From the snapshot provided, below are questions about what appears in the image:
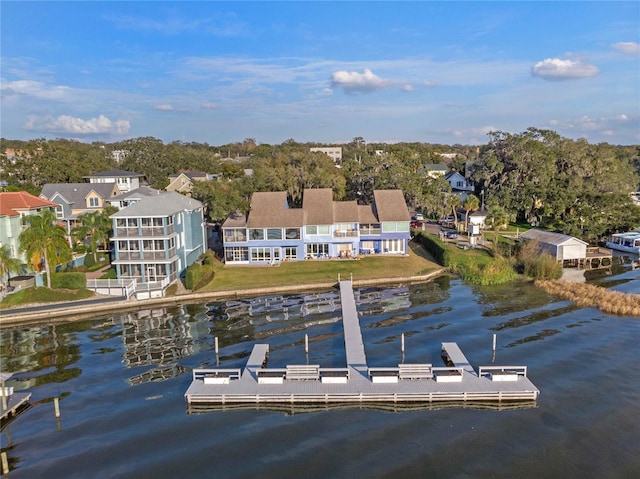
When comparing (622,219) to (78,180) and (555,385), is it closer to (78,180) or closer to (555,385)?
(555,385)

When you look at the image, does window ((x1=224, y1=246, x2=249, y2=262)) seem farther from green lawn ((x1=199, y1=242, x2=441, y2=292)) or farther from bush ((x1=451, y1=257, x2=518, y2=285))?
bush ((x1=451, y1=257, x2=518, y2=285))

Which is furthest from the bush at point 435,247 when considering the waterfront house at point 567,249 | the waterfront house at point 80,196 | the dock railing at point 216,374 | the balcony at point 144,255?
the waterfront house at point 80,196

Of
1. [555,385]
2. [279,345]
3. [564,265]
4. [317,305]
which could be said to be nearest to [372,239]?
[317,305]

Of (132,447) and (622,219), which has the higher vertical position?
(622,219)

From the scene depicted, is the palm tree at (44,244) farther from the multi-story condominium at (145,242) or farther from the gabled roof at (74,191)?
the gabled roof at (74,191)

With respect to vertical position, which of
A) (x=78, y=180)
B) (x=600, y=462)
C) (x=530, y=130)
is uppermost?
(x=530, y=130)

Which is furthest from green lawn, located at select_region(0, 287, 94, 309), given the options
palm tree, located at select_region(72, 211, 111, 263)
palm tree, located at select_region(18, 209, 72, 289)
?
palm tree, located at select_region(72, 211, 111, 263)
